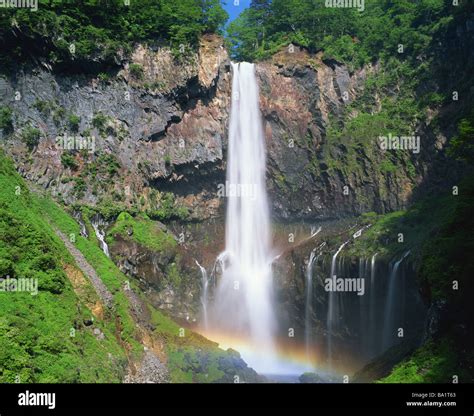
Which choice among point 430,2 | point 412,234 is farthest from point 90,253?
point 430,2

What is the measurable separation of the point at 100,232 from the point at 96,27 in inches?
674

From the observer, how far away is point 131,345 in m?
27.3

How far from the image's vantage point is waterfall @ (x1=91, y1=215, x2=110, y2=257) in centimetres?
3650

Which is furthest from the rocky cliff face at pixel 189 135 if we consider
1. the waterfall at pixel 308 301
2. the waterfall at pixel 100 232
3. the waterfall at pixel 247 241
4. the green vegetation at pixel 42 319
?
the green vegetation at pixel 42 319

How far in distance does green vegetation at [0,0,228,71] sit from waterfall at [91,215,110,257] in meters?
12.5

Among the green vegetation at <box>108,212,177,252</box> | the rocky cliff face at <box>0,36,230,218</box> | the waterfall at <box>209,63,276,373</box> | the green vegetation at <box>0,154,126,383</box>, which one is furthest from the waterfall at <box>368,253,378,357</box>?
the green vegetation at <box>0,154,126,383</box>

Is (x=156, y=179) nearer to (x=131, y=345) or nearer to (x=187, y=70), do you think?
(x=187, y=70)

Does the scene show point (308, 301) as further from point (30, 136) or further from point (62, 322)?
point (30, 136)

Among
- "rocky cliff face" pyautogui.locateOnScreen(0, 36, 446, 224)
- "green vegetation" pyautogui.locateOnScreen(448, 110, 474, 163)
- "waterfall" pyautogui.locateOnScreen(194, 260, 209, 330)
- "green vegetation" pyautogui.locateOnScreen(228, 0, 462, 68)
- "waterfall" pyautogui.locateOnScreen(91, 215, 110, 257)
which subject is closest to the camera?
"green vegetation" pyautogui.locateOnScreen(448, 110, 474, 163)

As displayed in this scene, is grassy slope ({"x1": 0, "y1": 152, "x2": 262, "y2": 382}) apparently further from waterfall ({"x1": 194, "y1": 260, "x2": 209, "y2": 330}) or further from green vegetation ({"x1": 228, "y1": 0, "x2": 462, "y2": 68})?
green vegetation ({"x1": 228, "y1": 0, "x2": 462, "y2": 68})

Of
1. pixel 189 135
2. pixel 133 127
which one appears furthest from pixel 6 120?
pixel 189 135

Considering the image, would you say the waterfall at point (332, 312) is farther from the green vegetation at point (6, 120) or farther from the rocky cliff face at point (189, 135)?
the green vegetation at point (6, 120)

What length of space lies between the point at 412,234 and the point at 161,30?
27.5 meters

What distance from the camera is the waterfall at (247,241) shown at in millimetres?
41375
